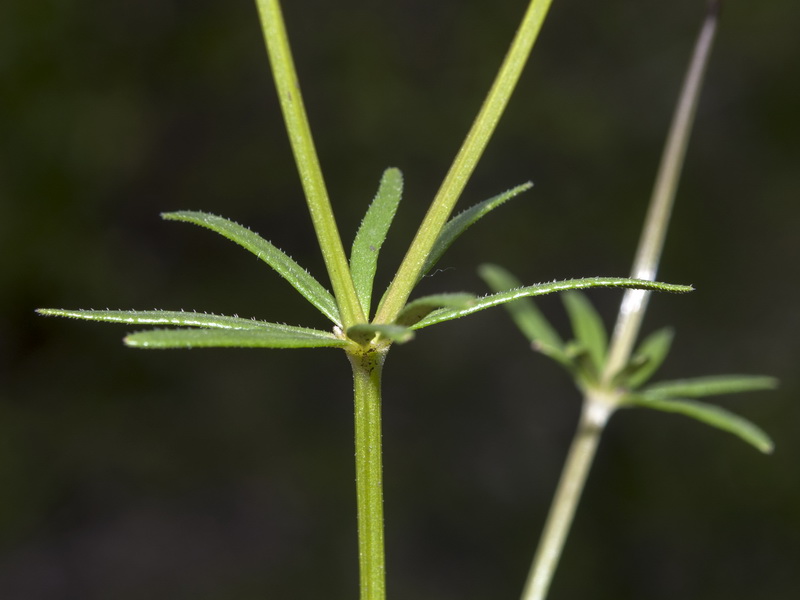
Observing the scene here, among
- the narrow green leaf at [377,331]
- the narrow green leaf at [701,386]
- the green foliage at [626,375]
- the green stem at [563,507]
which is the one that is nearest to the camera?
the narrow green leaf at [377,331]

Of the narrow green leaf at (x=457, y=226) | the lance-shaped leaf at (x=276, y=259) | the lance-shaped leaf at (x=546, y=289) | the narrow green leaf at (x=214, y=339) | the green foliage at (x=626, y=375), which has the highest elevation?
the green foliage at (x=626, y=375)

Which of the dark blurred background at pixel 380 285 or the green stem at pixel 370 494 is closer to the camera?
the green stem at pixel 370 494

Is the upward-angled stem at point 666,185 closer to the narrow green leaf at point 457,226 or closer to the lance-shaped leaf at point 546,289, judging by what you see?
the narrow green leaf at point 457,226

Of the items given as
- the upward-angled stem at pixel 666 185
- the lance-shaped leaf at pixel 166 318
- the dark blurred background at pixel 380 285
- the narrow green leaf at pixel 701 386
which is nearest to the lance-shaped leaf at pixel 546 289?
the lance-shaped leaf at pixel 166 318

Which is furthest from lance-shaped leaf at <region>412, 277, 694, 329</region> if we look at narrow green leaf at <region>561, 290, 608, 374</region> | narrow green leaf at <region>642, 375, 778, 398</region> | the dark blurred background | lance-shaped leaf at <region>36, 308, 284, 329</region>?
the dark blurred background

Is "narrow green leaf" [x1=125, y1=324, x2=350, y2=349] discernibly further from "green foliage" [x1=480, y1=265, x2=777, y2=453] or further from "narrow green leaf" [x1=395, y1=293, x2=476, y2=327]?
"green foliage" [x1=480, y1=265, x2=777, y2=453]

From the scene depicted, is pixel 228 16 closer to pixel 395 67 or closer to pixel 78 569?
pixel 395 67
